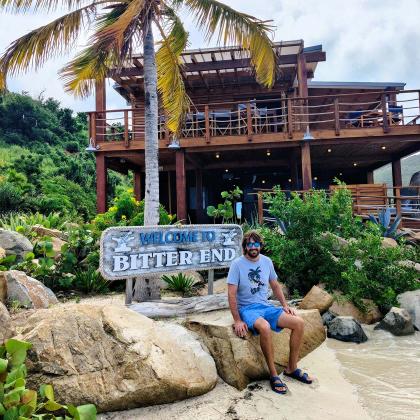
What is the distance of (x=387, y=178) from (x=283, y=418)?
2574 inches

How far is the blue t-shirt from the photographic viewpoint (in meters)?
3.60

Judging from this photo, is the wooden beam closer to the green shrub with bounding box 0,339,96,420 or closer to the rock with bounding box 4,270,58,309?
the rock with bounding box 4,270,58,309

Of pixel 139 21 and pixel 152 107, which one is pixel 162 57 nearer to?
pixel 139 21

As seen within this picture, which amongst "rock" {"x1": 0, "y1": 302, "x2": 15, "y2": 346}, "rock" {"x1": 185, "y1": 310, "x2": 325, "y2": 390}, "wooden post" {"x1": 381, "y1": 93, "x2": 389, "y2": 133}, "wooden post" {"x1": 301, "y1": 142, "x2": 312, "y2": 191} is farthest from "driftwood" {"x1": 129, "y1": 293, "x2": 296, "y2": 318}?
"wooden post" {"x1": 381, "y1": 93, "x2": 389, "y2": 133}

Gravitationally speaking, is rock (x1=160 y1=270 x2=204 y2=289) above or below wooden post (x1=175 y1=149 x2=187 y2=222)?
below

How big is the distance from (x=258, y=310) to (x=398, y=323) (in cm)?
291

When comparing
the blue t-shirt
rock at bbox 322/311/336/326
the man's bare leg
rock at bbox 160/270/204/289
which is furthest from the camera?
rock at bbox 160/270/204/289

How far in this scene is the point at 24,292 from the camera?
14.9 feet

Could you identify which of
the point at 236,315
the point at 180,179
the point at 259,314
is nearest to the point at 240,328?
the point at 236,315

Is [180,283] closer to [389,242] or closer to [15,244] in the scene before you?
[15,244]

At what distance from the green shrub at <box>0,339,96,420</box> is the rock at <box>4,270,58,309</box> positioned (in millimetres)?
2097

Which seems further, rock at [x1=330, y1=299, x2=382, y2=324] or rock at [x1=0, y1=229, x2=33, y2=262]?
rock at [x1=0, y1=229, x2=33, y2=262]

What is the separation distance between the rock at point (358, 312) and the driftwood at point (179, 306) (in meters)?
2.06

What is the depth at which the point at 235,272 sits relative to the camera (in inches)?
142
